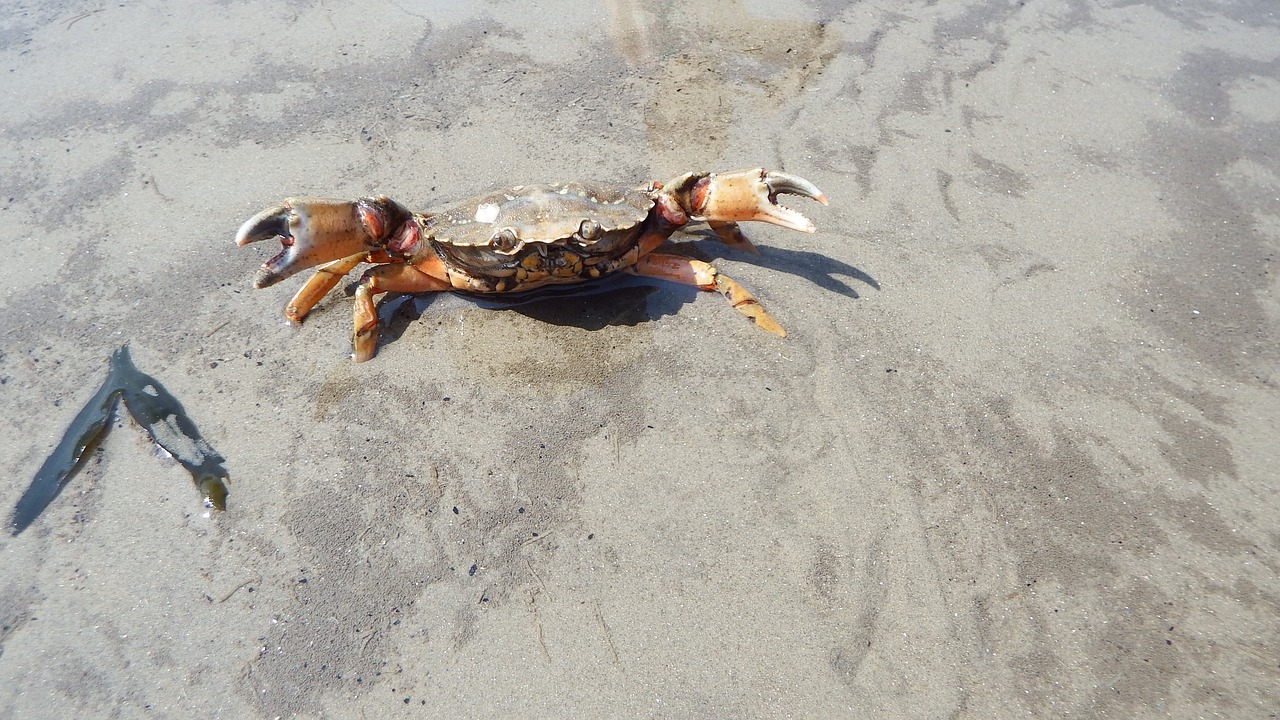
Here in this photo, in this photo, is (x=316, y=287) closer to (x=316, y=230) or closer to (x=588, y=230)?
(x=316, y=230)

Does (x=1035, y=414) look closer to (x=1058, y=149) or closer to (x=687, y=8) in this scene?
(x=1058, y=149)

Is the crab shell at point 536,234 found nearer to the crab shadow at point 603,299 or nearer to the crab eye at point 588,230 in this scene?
the crab eye at point 588,230

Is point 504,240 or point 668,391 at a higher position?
point 504,240

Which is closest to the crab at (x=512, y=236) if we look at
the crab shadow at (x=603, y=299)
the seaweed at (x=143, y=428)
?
the crab shadow at (x=603, y=299)

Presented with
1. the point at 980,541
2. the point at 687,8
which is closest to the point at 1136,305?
the point at 980,541

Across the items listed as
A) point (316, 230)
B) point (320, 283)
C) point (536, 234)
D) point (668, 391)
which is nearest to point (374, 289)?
point (320, 283)

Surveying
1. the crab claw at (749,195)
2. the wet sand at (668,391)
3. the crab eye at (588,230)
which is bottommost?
the wet sand at (668,391)

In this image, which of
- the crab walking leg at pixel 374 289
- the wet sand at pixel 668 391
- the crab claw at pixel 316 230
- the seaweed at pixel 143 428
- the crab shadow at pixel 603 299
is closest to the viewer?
the wet sand at pixel 668 391

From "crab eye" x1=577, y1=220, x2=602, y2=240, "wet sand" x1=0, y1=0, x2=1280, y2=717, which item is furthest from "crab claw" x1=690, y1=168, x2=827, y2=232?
"crab eye" x1=577, y1=220, x2=602, y2=240
